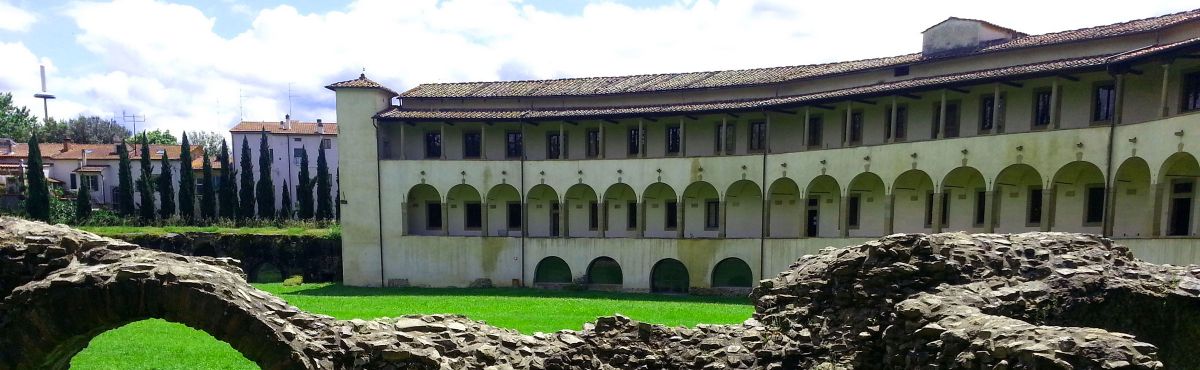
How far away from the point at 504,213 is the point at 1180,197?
27.1 meters

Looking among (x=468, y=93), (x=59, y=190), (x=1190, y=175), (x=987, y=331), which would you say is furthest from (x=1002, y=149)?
(x=59, y=190)

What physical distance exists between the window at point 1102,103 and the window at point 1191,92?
2.22 metres

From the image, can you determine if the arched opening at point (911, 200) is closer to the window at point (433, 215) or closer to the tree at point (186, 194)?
the window at point (433, 215)

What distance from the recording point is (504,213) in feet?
111

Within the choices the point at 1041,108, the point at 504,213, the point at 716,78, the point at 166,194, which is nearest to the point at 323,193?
the point at 166,194

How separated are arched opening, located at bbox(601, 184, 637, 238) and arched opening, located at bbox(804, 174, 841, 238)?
337 inches

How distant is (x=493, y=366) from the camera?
10242 millimetres

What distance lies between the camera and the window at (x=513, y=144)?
33.3 metres

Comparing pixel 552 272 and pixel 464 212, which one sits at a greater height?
pixel 464 212

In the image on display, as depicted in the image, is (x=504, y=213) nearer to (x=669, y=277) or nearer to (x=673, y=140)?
(x=669, y=277)

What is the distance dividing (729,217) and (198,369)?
22625 millimetres

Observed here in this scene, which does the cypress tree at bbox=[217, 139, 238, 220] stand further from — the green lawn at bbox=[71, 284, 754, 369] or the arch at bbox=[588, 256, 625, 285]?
the arch at bbox=[588, 256, 625, 285]

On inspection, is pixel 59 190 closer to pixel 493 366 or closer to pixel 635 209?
pixel 635 209

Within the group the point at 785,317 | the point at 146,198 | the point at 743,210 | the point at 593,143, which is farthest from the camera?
the point at 146,198
